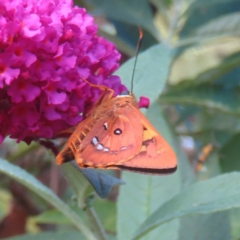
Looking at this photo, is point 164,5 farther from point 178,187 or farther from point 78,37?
point 78,37

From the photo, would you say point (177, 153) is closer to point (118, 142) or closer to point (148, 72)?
point (148, 72)

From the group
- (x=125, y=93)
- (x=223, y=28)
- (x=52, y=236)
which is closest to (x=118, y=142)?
(x=125, y=93)

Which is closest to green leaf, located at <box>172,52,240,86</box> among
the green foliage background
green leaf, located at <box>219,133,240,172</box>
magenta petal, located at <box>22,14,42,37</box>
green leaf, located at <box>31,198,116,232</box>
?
the green foliage background

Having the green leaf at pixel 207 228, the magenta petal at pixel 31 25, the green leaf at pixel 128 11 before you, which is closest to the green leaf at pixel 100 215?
the green leaf at pixel 207 228

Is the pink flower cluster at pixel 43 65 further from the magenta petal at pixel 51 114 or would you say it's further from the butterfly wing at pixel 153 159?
the butterfly wing at pixel 153 159

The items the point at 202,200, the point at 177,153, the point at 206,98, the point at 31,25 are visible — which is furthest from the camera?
the point at 206,98

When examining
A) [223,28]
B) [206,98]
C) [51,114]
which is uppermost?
[223,28]
